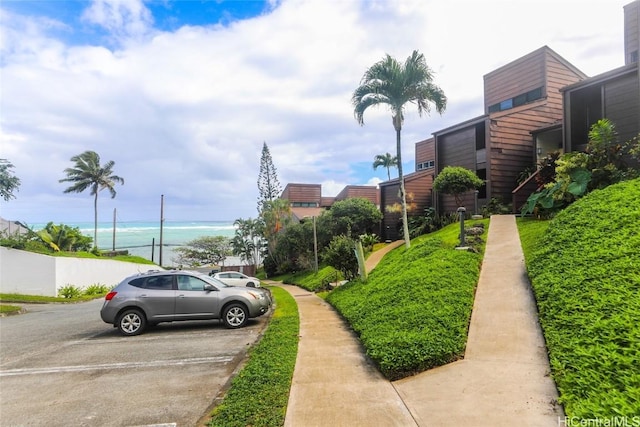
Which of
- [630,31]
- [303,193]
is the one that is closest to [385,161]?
[303,193]

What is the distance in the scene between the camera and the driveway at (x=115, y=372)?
427 cm

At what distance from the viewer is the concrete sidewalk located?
3.61m

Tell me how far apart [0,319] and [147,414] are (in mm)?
12055

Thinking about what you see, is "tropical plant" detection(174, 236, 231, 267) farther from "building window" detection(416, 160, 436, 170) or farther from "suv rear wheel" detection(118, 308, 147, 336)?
"suv rear wheel" detection(118, 308, 147, 336)

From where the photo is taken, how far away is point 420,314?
6078 millimetres

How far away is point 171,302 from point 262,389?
16.9 ft

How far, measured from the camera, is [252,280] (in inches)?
888

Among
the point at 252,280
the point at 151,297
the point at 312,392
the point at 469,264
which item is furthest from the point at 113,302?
the point at 252,280

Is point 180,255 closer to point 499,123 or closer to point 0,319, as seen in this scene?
point 0,319

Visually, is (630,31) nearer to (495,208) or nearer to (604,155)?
(495,208)

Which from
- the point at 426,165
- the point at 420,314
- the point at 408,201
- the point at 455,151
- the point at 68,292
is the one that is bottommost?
the point at 68,292

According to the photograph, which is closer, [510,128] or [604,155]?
[604,155]

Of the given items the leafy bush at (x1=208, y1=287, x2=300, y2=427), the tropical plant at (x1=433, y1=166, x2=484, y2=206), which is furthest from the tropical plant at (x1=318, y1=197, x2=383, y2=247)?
the leafy bush at (x1=208, y1=287, x2=300, y2=427)

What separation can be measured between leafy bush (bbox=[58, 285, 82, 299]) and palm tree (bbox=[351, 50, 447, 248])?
17.8m
